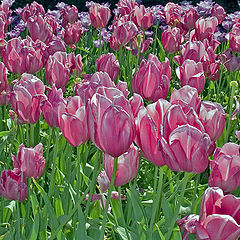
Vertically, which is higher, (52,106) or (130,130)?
(130,130)

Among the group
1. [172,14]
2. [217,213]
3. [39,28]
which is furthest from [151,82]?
[172,14]

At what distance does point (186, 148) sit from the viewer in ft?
3.83

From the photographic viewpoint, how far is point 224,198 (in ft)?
3.44

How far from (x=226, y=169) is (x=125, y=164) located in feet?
0.90

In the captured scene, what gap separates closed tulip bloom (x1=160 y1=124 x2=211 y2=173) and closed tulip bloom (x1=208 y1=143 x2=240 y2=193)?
0.14 meters

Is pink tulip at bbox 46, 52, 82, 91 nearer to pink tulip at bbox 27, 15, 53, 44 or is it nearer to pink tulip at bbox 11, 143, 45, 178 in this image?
pink tulip at bbox 11, 143, 45, 178

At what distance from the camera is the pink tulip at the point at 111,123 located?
3.79 feet

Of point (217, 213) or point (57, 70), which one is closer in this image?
point (217, 213)

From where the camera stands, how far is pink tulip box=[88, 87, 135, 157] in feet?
3.79

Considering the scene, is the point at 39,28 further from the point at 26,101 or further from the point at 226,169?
the point at 226,169

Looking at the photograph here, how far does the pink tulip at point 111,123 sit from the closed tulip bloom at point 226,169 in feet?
0.90

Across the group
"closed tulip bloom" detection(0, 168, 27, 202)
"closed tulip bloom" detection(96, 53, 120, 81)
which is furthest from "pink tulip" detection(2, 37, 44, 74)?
"closed tulip bloom" detection(0, 168, 27, 202)

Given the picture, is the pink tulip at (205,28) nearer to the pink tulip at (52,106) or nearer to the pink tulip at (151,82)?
the pink tulip at (151,82)

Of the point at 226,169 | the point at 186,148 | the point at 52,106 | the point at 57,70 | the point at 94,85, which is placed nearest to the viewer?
the point at 186,148
